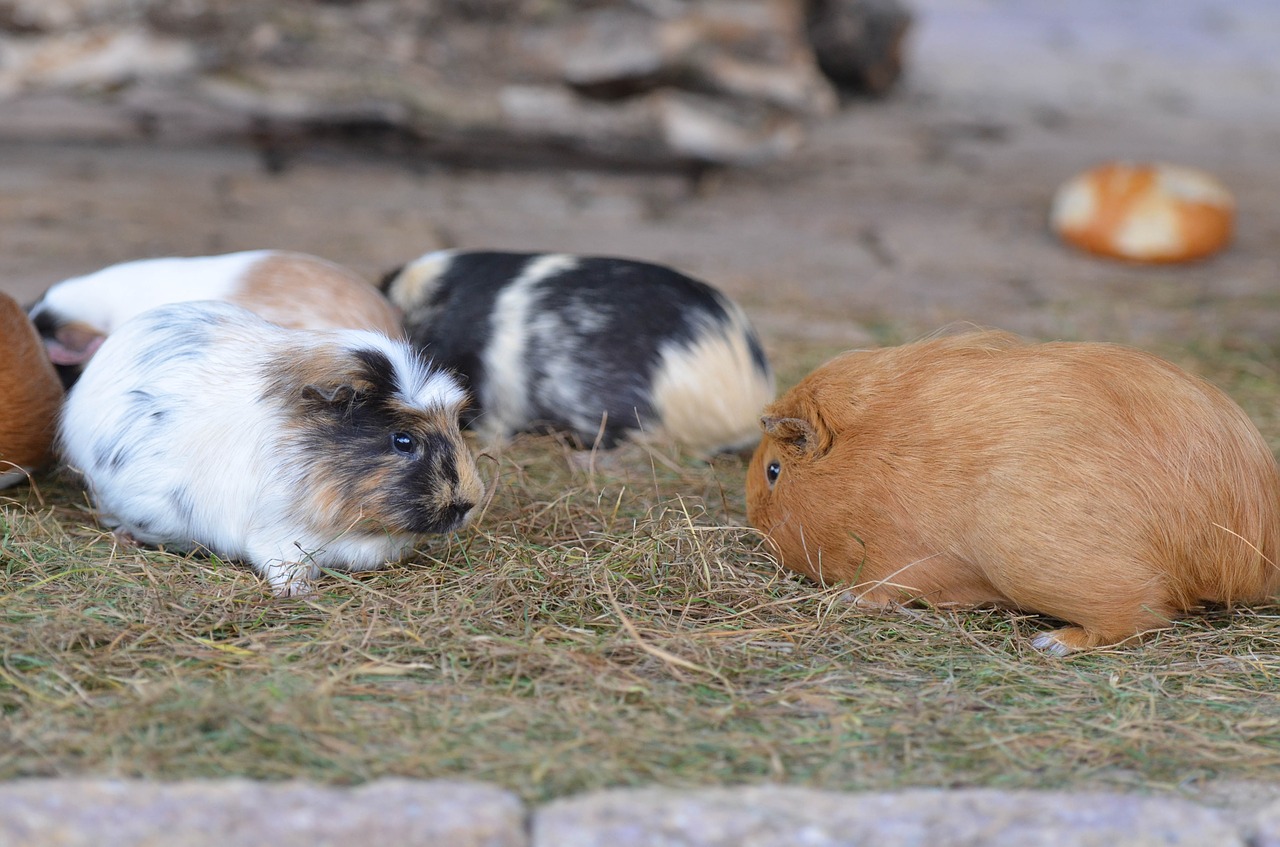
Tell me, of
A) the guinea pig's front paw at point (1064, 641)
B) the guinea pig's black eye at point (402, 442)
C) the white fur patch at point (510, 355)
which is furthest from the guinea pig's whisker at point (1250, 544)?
the white fur patch at point (510, 355)

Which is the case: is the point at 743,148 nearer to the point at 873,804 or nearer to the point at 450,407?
the point at 450,407

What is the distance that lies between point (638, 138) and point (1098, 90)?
466cm

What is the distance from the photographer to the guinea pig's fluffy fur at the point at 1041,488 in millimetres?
2133

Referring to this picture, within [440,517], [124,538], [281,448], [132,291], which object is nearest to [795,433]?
[440,517]

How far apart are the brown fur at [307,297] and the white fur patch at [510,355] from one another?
255mm

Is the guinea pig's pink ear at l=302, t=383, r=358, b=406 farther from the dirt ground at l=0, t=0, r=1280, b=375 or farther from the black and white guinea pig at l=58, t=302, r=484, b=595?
the dirt ground at l=0, t=0, r=1280, b=375

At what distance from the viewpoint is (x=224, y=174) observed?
5.46 meters

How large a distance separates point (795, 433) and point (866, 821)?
96 centimetres

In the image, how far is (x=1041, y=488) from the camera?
2.12m

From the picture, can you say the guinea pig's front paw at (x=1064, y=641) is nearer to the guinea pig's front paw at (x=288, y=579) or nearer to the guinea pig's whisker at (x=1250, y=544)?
the guinea pig's whisker at (x=1250, y=544)

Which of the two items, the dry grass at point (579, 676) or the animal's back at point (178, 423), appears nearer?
the dry grass at point (579, 676)

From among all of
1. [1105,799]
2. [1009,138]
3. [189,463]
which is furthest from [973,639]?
[1009,138]

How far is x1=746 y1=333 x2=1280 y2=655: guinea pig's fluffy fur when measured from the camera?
2.13m

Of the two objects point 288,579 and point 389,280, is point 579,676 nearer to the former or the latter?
point 288,579
